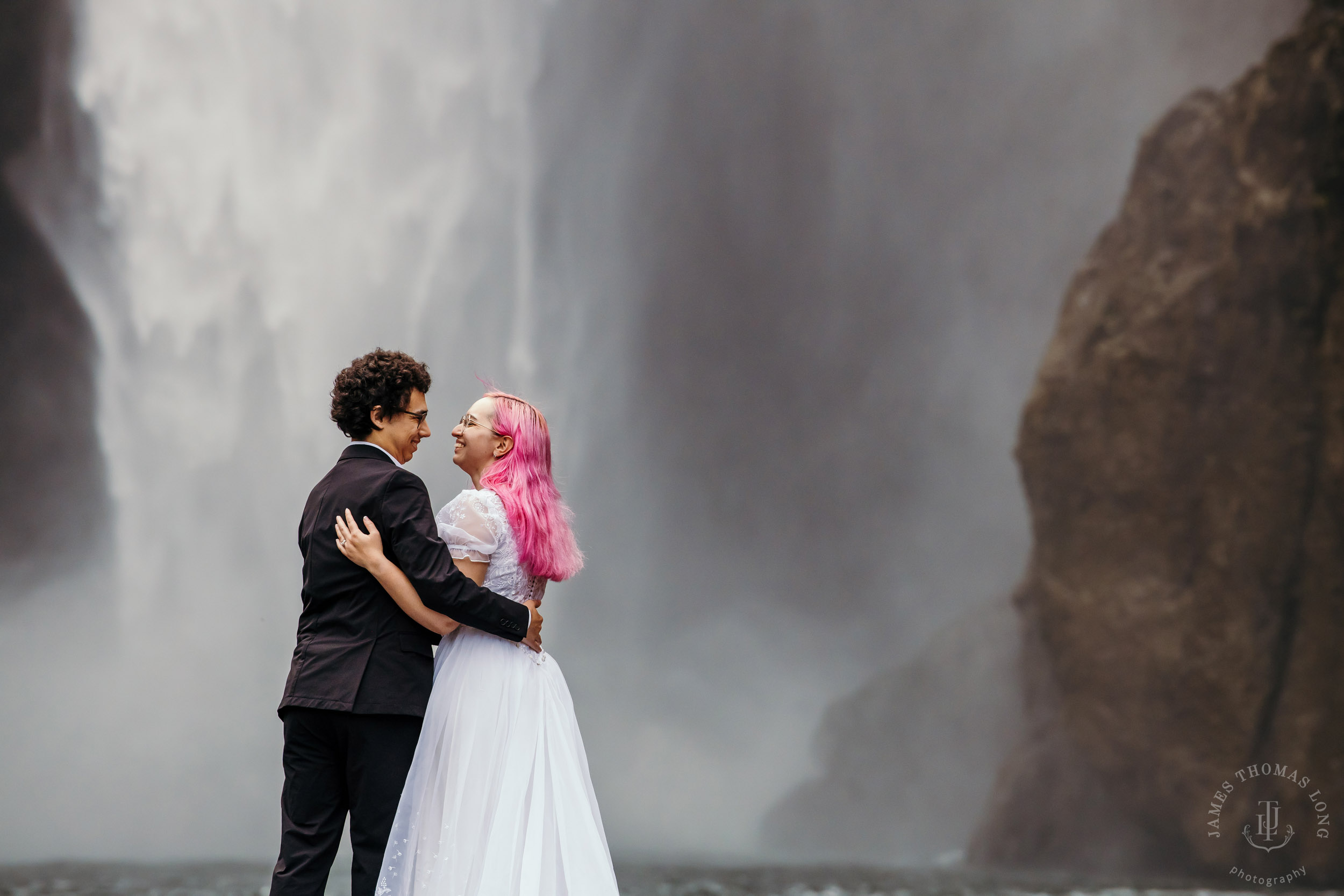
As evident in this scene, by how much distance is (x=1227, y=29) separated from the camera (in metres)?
15.0

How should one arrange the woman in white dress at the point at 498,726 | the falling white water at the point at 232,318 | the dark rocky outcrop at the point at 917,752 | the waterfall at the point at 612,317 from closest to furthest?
the woman in white dress at the point at 498,726 < the falling white water at the point at 232,318 < the waterfall at the point at 612,317 < the dark rocky outcrop at the point at 917,752

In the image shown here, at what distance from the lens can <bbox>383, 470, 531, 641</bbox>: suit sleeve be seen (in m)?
2.59

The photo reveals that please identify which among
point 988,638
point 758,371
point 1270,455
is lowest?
point 988,638

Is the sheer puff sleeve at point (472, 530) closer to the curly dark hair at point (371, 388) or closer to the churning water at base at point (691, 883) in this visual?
the curly dark hair at point (371, 388)

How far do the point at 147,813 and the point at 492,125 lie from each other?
10.6 m

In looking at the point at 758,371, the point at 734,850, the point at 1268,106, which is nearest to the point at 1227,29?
the point at 1268,106

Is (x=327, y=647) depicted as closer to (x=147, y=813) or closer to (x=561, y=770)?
(x=561, y=770)

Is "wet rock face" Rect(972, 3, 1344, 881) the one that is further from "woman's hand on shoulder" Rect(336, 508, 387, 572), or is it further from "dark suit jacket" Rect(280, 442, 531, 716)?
"woman's hand on shoulder" Rect(336, 508, 387, 572)

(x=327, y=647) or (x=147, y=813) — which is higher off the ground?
(x=327, y=647)

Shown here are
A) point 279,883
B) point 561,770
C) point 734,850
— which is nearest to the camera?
point 279,883

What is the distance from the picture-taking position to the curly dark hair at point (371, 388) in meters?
2.74

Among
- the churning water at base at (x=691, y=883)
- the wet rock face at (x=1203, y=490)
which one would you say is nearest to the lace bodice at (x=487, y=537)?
the churning water at base at (x=691, y=883)

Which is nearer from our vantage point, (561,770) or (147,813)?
(561,770)

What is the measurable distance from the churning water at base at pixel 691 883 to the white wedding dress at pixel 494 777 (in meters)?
6.74
